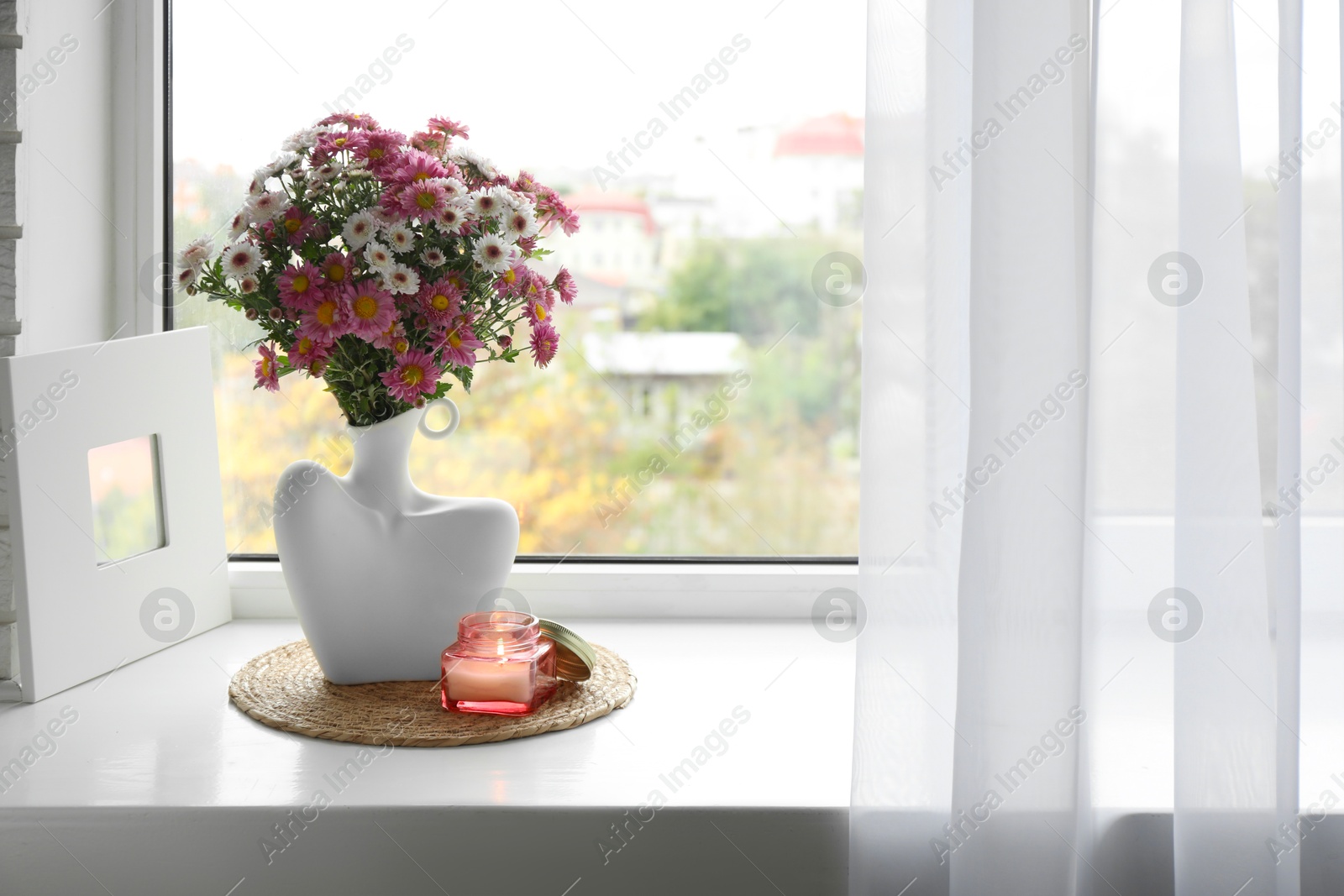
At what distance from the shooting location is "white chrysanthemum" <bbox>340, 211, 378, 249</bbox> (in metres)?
0.93

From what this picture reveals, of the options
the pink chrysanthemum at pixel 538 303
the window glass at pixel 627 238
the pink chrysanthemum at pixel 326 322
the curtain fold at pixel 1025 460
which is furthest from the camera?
the window glass at pixel 627 238

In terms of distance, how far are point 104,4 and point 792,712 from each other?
3.83 feet

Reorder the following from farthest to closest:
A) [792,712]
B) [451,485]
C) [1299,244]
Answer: [451,485] < [792,712] < [1299,244]

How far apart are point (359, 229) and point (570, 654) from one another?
0.45m

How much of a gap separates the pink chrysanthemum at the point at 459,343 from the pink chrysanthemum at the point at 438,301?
12 millimetres

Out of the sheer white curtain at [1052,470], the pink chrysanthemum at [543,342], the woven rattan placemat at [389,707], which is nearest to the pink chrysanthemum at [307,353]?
the pink chrysanthemum at [543,342]

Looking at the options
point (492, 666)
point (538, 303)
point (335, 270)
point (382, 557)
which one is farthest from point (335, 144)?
point (492, 666)

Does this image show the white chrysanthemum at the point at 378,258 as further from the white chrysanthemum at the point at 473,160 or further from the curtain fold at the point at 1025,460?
the curtain fold at the point at 1025,460

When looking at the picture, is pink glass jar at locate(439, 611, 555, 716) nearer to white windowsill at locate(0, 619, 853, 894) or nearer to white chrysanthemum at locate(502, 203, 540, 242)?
white windowsill at locate(0, 619, 853, 894)

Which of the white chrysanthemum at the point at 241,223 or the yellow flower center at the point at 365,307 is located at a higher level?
the white chrysanthemum at the point at 241,223

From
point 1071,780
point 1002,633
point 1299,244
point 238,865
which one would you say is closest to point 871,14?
point 1299,244

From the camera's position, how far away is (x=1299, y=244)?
797 mm

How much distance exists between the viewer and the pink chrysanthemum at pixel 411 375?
94cm

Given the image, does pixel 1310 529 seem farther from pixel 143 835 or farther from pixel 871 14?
pixel 143 835
